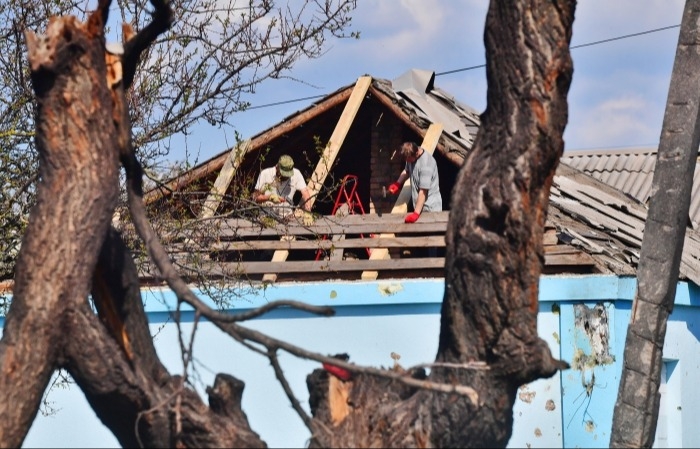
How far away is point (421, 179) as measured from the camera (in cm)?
1196

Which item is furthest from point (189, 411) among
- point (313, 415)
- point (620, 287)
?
point (620, 287)

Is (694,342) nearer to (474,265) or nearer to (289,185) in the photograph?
(289,185)

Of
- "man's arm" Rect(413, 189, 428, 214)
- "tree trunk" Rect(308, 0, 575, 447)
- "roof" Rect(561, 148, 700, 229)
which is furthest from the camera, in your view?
"roof" Rect(561, 148, 700, 229)

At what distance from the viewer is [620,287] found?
10.8 m

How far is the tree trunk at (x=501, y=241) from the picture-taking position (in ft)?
14.4

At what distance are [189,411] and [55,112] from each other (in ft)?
4.49

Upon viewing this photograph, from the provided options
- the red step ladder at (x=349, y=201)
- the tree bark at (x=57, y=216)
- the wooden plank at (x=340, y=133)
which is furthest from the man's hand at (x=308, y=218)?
the tree bark at (x=57, y=216)

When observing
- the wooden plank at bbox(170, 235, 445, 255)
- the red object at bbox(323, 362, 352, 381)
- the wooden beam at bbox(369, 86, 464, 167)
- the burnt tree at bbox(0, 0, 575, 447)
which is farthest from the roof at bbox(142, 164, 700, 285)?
the burnt tree at bbox(0, 0, 575, 447)

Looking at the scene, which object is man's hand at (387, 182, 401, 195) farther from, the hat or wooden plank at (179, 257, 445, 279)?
the hat

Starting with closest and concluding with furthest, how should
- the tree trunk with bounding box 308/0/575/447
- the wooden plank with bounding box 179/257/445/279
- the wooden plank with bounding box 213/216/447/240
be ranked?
1. the tree trunk with bounding box 308/0/575/447
2. the wooden plank with bounding box 179/257/445/279
3. the wooden plank with bounding box 213/216/447/240

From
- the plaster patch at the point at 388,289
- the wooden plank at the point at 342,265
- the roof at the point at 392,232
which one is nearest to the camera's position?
the roof at the point at 392,232

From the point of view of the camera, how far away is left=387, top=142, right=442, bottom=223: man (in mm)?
11844

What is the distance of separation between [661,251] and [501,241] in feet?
10.2

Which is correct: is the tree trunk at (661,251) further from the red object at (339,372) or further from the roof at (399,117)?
the roof at (399,117)
